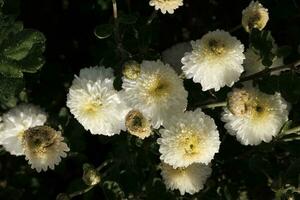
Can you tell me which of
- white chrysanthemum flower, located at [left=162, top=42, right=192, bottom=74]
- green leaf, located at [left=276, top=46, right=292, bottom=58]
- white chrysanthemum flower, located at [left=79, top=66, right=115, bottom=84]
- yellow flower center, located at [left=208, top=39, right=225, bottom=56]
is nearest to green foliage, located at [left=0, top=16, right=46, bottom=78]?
white chrysanthemum flower, located at [left=79, top=66, right=115, bottom=84]

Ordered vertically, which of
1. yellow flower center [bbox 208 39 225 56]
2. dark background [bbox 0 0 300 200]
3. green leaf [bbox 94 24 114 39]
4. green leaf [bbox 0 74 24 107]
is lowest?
dark background [bbox 0 0 300 200]

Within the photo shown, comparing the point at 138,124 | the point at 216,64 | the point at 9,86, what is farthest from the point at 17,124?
the point at 216,64

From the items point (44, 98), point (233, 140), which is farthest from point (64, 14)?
point (233, 140)

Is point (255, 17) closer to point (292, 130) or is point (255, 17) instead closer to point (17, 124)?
point (292, 130)

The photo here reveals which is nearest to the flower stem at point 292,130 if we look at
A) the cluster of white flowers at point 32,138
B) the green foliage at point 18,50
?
the cluster of white flowers at point 32,138

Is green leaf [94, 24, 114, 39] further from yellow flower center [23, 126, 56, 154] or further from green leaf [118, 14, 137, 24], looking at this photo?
yellow flower center [23, 126, 56, 154]

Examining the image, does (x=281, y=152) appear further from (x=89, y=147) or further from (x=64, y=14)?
(x=64, y=14)
